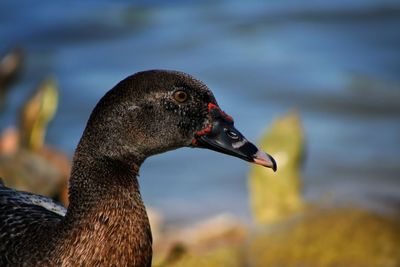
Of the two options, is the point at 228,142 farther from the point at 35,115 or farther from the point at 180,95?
the point at 35,115

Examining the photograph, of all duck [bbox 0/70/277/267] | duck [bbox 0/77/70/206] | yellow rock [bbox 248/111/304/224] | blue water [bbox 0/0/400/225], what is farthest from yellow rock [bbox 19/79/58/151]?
duck [bbox 0/70/277/267]

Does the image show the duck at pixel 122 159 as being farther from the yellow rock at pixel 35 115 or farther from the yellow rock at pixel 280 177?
the yellow rock at pixel 35 115

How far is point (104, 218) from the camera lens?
187 inches

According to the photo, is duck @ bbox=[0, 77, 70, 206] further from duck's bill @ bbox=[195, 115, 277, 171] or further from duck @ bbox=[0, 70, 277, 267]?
duck's bill @ bbox=[195, 115, 277, 171]

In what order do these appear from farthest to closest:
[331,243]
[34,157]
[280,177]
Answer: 1. [34,157]
2. [280,177]
3. [331,243]

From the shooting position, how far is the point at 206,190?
967 cm

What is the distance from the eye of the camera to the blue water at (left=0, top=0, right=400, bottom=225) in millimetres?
9836

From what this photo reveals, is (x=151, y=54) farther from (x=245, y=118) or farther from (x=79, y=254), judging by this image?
(x=79, y=254)

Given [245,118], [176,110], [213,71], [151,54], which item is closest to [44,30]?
[151,54]

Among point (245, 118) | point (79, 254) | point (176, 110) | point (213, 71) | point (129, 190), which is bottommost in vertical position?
point (79, 254)

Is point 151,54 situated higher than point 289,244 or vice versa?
point 151,54

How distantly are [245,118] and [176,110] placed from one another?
6.19 metres

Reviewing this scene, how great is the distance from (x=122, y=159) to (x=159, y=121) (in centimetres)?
22

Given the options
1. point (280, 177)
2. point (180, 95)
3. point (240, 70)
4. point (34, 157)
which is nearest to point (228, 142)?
point (180, 95)
